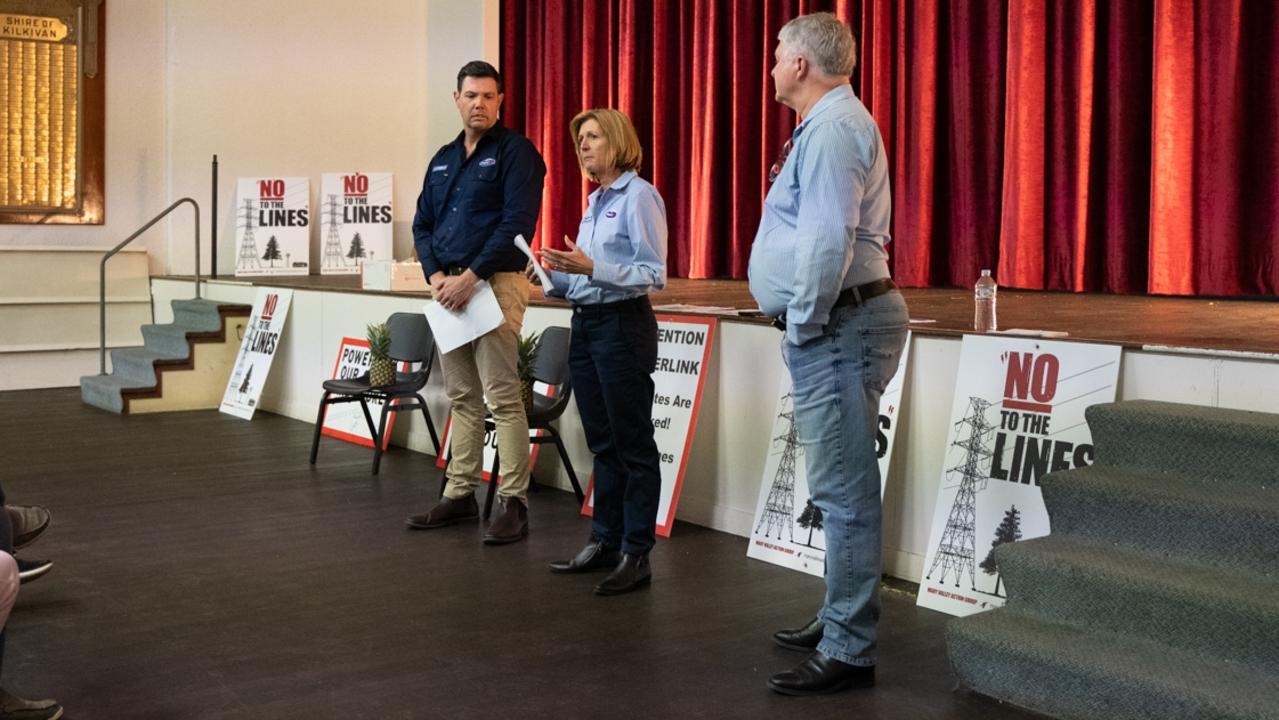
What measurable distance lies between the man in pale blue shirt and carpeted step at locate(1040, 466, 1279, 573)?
0.57m

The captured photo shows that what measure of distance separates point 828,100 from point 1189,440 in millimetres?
1217

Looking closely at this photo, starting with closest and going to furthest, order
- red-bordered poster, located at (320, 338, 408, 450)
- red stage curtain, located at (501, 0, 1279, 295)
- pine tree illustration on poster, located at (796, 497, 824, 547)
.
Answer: pine tree illustration on poster, located at (796, 497, 824, 547) < red-bordered poster, located at (320, 338, 408, 450) < red stage curtain, located at (501, 0, 1279, 295)

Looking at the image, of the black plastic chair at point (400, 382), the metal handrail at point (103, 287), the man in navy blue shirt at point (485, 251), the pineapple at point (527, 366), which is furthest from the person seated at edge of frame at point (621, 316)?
the metal handrail at point (103, 287)

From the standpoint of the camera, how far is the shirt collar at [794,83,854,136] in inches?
113

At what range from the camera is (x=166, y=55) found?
10.3 metres

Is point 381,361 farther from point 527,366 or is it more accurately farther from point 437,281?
point 437,281

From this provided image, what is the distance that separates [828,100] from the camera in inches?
A: 113

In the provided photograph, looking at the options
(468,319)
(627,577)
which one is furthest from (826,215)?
(468,319)

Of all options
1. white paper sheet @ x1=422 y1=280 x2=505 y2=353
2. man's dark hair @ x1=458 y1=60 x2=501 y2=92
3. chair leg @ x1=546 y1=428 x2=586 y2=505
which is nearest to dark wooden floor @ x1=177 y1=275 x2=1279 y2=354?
chair leg @ x1=546 y1=428 x2=586 y2=505

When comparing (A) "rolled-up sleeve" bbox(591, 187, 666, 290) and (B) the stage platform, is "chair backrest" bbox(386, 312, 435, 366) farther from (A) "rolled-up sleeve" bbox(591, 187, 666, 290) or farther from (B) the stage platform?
(A) "rolled-up sleeve" bbox(591, 187, 666, 290)

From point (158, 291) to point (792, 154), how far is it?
26.9ft

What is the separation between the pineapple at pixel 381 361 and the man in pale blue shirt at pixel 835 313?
3.29 metres

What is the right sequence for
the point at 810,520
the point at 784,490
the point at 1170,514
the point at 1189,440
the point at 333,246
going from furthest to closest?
the point at 333,246, the point at 784,490, the point at 810,520, the point at 1189,440, the point at 1170,514

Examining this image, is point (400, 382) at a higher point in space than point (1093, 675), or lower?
higher
